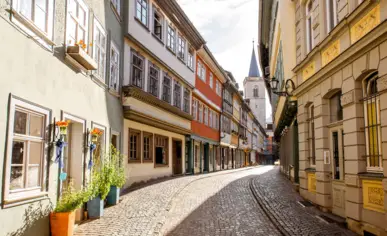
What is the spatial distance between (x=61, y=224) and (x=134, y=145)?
9.69m

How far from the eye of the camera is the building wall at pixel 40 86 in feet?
20.2

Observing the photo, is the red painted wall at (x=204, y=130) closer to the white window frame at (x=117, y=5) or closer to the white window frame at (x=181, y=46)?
the white window frame at (x=181, y=46)

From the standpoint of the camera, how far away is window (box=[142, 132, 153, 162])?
719 inches

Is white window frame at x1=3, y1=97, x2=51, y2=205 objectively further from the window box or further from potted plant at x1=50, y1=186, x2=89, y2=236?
the window box

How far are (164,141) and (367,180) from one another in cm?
1395

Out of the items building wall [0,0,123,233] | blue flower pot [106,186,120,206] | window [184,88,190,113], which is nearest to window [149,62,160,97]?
window [184,88,190,113]

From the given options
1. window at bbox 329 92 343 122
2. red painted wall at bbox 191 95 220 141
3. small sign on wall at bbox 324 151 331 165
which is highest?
red painted wall at bbox 191 95 220 141

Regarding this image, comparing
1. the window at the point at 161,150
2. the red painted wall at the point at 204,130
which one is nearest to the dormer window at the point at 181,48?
the red painted wall at the point at 204,130

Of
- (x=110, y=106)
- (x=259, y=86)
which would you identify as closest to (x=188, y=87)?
(x=110, y=106)

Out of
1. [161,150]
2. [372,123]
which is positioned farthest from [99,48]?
[161,150]

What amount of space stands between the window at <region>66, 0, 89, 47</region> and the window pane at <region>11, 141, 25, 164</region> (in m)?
2.99

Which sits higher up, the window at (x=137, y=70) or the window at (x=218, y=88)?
the window at (x=218, y=88)

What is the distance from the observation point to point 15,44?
21.2 ft

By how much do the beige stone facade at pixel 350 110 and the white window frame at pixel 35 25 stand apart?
607cm
